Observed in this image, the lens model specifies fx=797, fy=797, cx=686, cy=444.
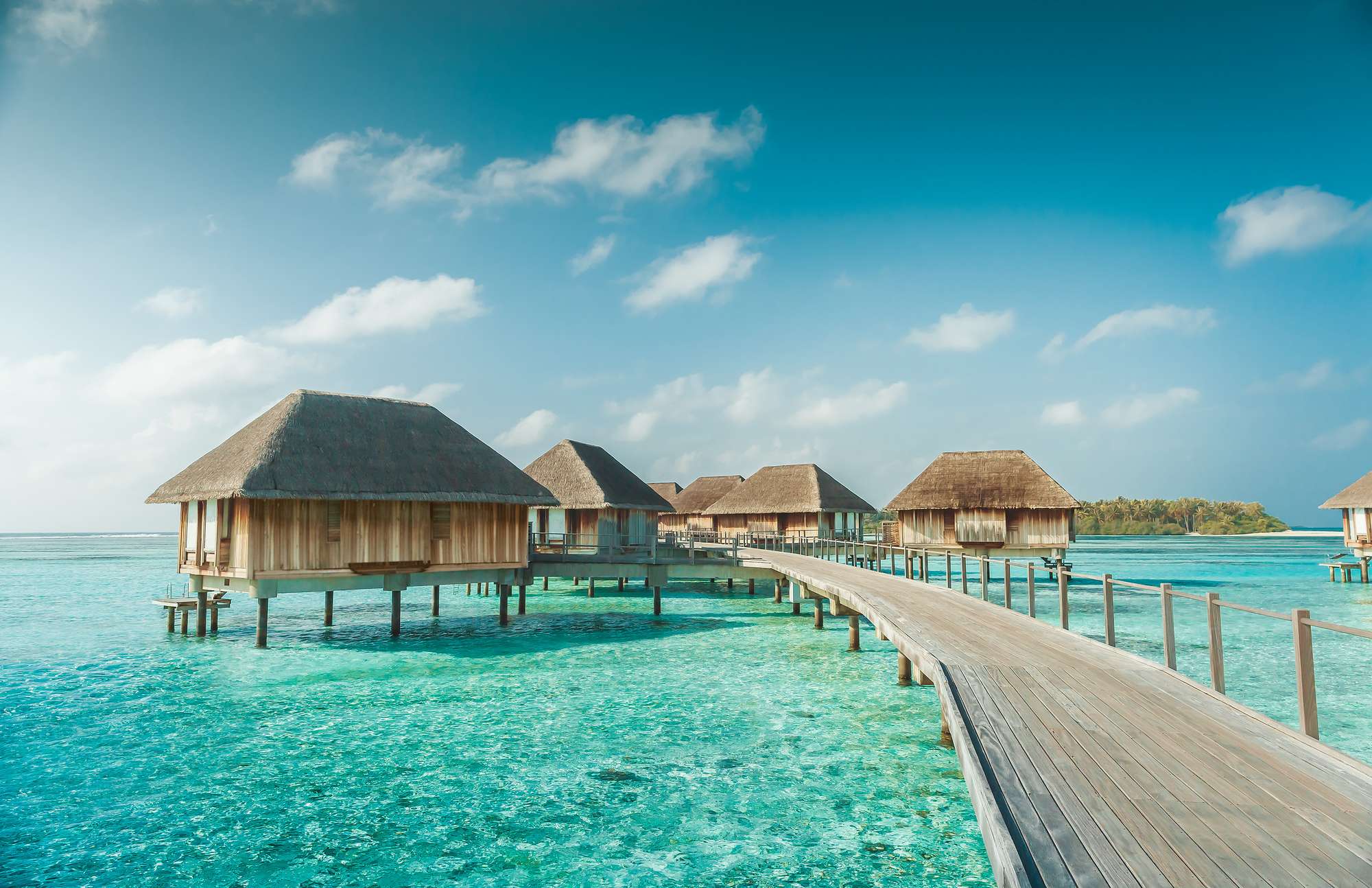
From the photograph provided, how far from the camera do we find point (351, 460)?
1970 cm

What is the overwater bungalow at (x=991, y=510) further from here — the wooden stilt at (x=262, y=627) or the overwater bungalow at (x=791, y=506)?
the wooden stilt at (x=262, y=627)

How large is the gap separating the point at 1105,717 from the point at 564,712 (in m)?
8.31

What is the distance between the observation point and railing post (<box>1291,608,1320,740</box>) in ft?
17.2

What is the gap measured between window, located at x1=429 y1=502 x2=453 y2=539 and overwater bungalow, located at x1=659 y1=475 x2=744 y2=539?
2534 centimetres

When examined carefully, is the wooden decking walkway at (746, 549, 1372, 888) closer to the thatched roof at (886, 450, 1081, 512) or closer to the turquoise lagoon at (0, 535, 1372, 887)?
the turquoise lagoon at (0, 535, 1372, 887)

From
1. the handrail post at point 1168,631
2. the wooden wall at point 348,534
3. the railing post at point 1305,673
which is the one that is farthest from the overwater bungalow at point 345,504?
the railing post at point 1305,673

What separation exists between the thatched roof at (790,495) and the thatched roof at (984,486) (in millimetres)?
3954

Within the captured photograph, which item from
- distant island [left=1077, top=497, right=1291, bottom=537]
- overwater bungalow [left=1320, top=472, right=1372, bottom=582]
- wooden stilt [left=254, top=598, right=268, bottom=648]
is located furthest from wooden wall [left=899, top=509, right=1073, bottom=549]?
distant island [left=1077, top=497, right=1291, bottom=537]

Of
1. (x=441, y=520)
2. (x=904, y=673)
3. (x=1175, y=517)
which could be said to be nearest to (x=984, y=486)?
(x=904, y=673)

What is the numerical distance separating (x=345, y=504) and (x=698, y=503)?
31.3 meters

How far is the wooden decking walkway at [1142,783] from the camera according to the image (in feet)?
12.2

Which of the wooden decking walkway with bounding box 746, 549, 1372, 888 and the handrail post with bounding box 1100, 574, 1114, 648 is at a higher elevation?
the handrail post with bounding box 1100, 574, 1114, 648

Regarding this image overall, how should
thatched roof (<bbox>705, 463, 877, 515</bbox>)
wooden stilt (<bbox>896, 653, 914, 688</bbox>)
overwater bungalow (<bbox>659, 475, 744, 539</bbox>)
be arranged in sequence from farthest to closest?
1. overwater bungalow (<bbox>659, 475, 744, 539</bbox>)
2. thatched roof (<bbox>705, 463, 877, 515</bbox>)
3. wooden stilt (<bbox>896, 653, 914, 688</bbox>)

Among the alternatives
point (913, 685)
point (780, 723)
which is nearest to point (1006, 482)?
point (913, 685)
